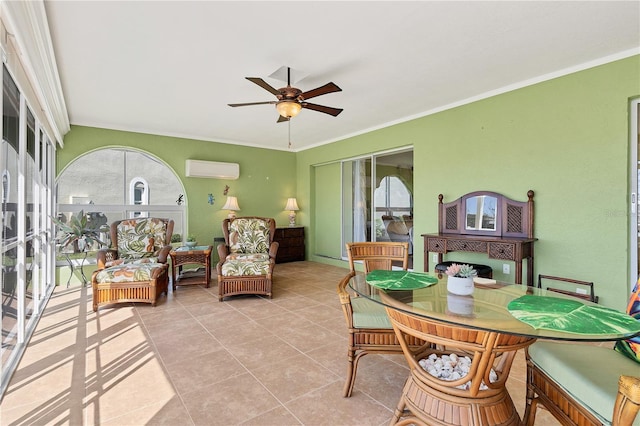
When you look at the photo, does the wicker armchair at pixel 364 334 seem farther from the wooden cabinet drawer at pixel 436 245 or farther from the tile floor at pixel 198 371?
the wooden cabinet drawer at pixel 436 245

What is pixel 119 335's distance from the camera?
2.96 meters

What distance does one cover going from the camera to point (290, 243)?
6953mm

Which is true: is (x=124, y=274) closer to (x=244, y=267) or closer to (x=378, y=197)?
(x=244, y=267)

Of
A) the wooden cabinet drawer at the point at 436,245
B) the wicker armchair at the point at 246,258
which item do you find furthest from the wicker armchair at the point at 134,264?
the wooden cabinet drawer at the point at 436,245

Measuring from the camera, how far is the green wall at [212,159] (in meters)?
5.21

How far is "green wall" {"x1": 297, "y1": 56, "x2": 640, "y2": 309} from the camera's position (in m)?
2.98

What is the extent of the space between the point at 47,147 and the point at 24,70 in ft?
7.28

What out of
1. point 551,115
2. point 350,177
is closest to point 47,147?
point 350,177

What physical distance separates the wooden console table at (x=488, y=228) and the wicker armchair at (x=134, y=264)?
341cm

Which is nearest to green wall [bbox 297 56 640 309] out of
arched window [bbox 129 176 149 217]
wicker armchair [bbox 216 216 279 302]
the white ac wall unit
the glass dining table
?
the glass dining table

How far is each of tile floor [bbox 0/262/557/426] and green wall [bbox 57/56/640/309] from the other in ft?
4.93

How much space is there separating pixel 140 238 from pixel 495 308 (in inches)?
181

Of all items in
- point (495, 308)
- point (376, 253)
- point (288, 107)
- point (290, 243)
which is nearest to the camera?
point (495, 308)

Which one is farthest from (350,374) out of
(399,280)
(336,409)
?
(399,280)
